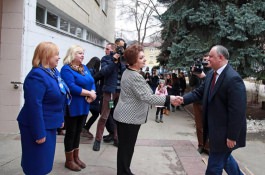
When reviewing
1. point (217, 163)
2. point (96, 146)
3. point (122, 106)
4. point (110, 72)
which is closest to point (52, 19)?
point (110, 72)

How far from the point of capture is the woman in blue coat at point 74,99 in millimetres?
4402

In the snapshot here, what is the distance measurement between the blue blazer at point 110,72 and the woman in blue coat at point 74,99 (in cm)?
94

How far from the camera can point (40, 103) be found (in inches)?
121

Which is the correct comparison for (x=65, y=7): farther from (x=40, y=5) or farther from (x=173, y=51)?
(x=173, y=51)

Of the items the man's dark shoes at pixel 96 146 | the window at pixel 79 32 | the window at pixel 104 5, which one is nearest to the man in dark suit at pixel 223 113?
the man's dark shoes at pixel 96 146

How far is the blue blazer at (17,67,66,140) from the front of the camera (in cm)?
305

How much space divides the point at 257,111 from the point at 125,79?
38.0 ft

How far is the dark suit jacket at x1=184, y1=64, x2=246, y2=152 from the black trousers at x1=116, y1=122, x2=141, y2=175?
3.01 feet

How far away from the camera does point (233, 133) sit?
3.48 metres

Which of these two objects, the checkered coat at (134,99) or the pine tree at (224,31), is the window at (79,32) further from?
the checkered coat at (134,99)

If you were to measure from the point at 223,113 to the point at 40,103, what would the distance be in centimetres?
206

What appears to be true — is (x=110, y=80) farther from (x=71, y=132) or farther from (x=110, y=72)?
(x=71, y=132)

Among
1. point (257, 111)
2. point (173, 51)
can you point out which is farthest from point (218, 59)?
point (257, 111)

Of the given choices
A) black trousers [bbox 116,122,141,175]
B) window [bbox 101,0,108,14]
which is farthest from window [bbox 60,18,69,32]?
window [bbox 101,0,108,14]
